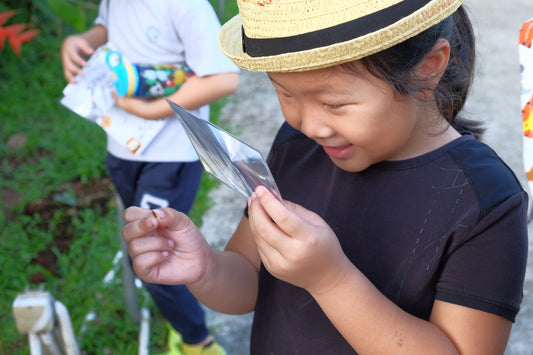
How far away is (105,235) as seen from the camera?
3.14m

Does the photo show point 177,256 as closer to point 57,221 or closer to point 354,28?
point 354,28

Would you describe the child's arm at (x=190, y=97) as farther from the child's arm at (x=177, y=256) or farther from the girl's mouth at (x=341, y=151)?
the girl's mouth at (x=341, y=151)

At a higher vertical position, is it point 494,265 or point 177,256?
point 494,265

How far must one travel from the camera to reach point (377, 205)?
121 cm

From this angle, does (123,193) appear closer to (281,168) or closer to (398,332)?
(281,168)

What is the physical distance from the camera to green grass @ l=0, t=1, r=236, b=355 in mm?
2605

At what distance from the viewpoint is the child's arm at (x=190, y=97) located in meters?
2.06

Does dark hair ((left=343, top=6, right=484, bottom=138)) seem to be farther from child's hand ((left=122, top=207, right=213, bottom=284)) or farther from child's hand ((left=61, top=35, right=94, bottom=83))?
child's hand ((left=61, top=35, right=94, bottom=83))

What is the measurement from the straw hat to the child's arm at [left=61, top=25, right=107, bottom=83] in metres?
1.38

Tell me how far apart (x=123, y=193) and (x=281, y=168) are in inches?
43.6

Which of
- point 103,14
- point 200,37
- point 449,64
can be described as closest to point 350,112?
point 449,64

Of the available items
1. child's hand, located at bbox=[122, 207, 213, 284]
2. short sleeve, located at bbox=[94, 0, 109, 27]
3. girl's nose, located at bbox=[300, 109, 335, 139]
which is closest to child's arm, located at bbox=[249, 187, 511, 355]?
girl's nose, located at bbox=[300, 109, 335, 139]

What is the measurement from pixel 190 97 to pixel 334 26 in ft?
3.97

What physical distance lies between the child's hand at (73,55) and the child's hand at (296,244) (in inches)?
55.4
